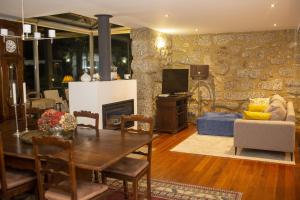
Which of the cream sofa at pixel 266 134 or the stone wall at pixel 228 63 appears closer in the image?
the cream sofa at pixel 266 134

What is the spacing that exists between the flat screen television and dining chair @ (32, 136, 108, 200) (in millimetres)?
4719

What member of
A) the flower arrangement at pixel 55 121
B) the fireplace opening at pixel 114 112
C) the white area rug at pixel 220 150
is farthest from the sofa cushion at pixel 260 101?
the flower arrangement at pixel 55 121

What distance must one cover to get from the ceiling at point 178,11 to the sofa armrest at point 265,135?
1.88m

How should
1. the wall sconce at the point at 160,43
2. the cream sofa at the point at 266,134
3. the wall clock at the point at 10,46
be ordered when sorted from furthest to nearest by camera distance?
the wall sconce at the point at 160,43 → the wall clock at the point at 10,46 → the cream sofa at the point at 266,134

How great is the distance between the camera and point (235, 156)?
4871mm

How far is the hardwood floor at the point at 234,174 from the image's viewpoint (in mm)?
3510

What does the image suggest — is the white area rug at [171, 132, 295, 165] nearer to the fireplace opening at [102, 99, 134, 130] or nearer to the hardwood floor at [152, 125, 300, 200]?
the hardwood floor at [152, 125, 300, 200]

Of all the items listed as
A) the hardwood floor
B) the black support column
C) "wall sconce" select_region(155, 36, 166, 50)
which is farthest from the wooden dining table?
"wall sconce" select_region(155, 36, 166, 50)

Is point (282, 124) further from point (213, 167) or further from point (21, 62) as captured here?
point (21, 62)

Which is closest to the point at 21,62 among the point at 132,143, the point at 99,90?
the point at 99,90

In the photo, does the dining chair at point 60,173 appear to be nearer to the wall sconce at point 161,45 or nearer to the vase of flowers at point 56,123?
the vase of flowers at point 56,123

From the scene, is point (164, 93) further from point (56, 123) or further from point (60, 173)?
point (60, 173)

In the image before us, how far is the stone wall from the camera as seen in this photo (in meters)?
6.67

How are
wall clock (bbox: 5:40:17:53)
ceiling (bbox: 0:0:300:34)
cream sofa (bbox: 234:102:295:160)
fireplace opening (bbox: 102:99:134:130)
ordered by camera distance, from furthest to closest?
wall clock (bbox: 5:40:17:53), fireplace opening (bbox: 102:99:134:130), cream sofa (bbox: 234:102:295:160), ceiling (bbox: 0:0:300:34)
